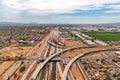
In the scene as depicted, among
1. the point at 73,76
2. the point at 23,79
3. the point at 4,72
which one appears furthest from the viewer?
the point at 4,72

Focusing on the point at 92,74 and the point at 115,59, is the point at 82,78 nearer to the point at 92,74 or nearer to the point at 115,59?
the point at 92,74

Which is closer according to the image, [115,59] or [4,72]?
[4,72]

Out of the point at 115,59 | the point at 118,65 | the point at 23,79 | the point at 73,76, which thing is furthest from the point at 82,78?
the point at 115,59

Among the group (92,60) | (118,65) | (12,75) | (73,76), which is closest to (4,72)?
(12,75)

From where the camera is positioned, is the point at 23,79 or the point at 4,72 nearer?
the point at 23,79

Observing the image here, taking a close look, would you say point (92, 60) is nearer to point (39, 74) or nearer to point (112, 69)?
point (112, 69)

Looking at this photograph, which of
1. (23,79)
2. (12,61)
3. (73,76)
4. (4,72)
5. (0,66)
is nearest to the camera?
(23,79)

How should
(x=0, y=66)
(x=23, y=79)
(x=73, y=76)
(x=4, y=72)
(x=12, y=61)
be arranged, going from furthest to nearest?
(x=12, y=61), (x=0, y=66), (x=4, y=72), (x=73, y=76), (x=23, y=79)

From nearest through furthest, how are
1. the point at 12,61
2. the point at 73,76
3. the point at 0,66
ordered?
the point at 73,76 → the point at 0,66 → the point at 12,61
